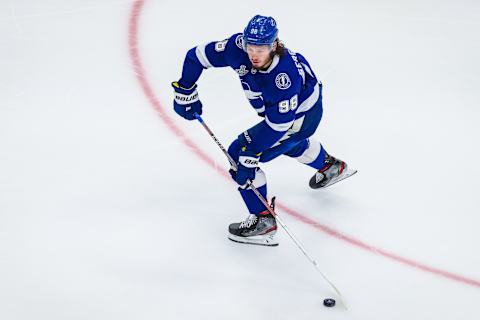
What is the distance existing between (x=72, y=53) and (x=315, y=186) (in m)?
2.12

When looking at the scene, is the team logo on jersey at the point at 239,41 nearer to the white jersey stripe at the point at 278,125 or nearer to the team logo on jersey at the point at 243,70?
the team logo on jersey at the point at 243,70

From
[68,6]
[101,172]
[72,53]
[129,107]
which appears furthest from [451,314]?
[68,6]

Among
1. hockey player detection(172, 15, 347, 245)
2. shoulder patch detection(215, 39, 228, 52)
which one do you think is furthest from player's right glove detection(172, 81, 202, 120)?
shoulder patch detection(215, 39, 228, 52)

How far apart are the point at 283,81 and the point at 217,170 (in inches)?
44.4

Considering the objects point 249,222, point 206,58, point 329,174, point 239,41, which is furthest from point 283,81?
point 329,174

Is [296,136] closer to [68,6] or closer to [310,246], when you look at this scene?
[310,246]

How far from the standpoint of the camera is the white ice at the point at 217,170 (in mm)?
3334

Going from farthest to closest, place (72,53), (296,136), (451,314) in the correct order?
1. (72,53)
2. (296,136)
3. (451,314)

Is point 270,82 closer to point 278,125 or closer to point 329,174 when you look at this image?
point 278,125

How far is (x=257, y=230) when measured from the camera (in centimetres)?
366

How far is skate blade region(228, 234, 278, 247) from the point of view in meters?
3.66

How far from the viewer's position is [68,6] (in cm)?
559

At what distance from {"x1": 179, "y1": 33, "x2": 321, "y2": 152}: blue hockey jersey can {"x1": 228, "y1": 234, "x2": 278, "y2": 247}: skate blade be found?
0.56 m

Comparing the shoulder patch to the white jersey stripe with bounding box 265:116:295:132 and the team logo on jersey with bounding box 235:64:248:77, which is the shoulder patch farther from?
the white jersey stripe with bounding box 265:116:295:132
